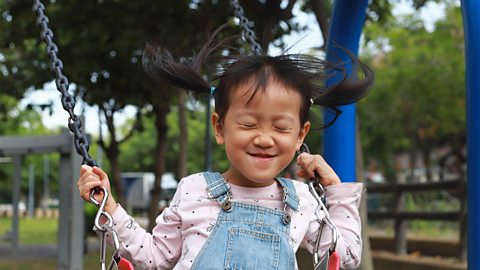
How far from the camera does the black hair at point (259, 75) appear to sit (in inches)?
75.2

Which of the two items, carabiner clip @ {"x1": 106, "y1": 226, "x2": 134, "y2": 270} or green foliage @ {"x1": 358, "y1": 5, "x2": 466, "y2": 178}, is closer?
carabiner clip @ {"x1": 106, "y1": 226, "x2": 134, "y2": 270}

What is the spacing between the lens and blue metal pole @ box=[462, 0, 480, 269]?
2256 millimetres

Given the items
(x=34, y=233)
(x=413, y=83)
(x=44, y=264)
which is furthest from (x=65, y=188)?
(x=34, y=233)

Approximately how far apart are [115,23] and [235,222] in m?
4.91

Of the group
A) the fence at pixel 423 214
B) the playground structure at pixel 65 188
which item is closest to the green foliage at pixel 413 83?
the fence at pixel 423 214

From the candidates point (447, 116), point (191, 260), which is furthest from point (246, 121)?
point (447, 116)

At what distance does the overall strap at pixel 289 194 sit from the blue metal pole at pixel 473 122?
60 centimetres

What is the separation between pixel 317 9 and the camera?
16.5 ft

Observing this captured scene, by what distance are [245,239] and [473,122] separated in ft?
2.78

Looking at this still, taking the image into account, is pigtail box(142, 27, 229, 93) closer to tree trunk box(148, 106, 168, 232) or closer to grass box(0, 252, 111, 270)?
tree trunk box(148, 106, 168, 232)

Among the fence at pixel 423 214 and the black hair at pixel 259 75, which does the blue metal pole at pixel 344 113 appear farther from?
the fence at pixel 423 214

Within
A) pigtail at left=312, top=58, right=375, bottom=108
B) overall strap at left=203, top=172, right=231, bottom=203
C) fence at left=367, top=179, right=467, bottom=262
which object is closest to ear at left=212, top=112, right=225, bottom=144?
overall strap at left=203, top=172, right=231, bottom=203

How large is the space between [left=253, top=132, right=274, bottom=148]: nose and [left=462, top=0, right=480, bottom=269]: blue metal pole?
2.50 ft

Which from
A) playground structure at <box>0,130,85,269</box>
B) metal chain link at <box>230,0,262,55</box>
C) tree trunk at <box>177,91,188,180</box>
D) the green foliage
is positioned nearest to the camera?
metal chain link at <box>230,0,262,55</box>
